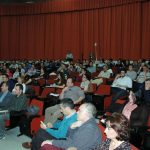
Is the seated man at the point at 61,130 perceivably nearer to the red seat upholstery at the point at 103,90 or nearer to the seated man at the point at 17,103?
the seated man at the point at 17,103

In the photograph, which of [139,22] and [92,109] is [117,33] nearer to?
[139,22]

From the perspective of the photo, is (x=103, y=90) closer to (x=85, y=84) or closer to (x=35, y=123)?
(x=85, y=84)

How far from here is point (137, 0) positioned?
62.4ft

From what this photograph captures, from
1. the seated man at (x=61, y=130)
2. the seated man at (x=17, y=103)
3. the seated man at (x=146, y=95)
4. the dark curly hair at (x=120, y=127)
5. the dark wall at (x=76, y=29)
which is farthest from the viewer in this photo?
the dark wall at (x=76, y=29)

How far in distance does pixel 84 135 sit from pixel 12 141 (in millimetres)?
3044

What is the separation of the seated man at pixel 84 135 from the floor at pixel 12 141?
2033 millimetres

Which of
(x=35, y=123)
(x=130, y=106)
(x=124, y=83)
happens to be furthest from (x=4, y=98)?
(x=124, y=83)

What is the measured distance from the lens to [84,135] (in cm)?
435

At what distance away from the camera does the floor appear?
260 inches

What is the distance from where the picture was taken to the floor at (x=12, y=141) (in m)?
6.60

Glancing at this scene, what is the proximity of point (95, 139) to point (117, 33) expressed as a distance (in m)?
16.8

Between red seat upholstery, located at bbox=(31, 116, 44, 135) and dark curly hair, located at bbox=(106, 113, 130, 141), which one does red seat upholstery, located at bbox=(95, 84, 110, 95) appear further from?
dark curly hair, located at bbox=(106, 113, 130, 141)

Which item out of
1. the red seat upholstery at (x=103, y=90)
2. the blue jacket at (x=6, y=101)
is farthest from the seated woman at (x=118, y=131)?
the red seat upholstery at (x=103, y=90)

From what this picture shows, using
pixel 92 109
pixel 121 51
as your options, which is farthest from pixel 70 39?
pixel 92 109
